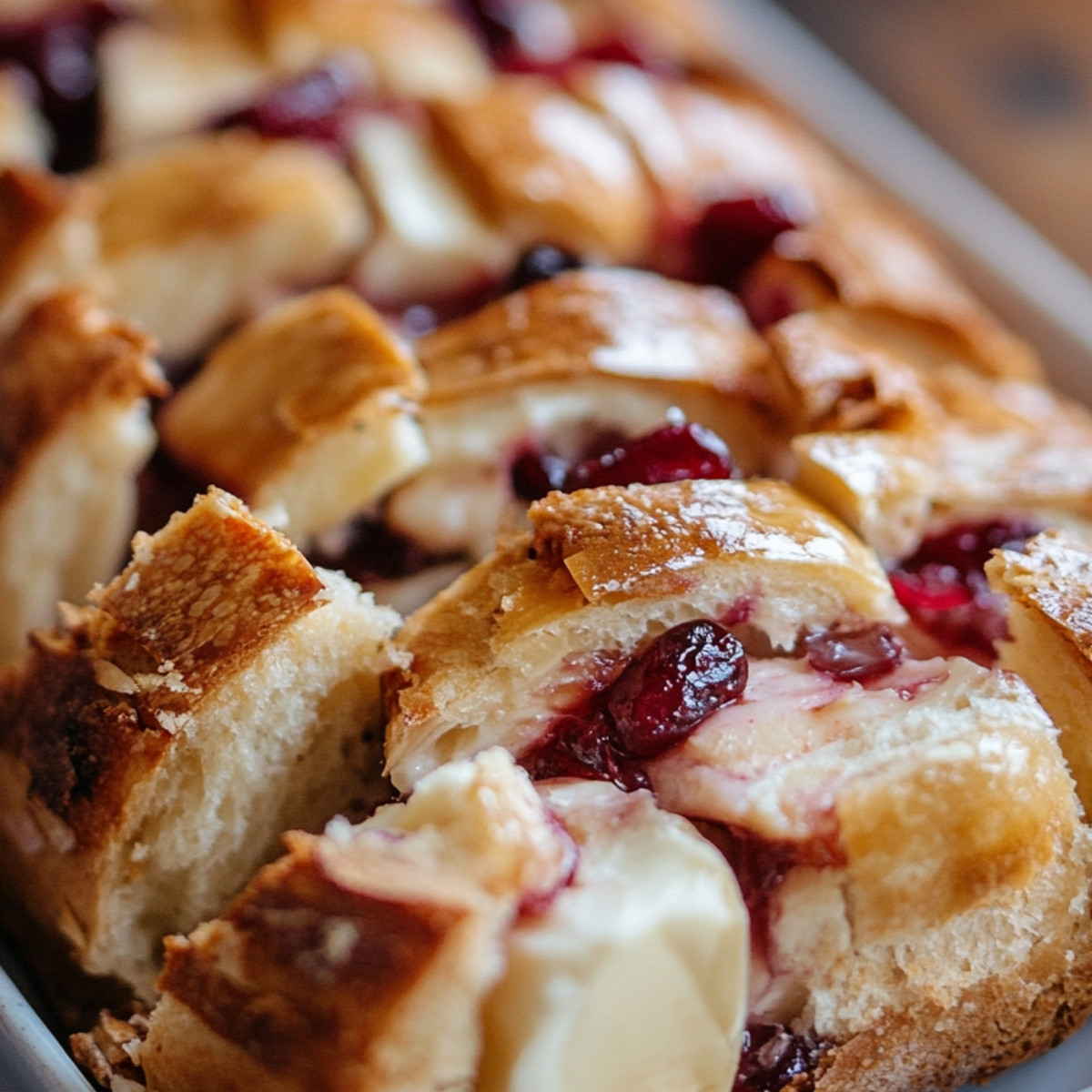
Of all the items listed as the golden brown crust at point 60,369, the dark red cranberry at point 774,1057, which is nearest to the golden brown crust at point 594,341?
the golden brown crust at point 60,369

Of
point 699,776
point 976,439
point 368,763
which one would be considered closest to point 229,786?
point 368,763

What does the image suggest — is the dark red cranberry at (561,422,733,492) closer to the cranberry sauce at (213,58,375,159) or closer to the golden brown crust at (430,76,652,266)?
the golden brown crust at (430,76,652,266)

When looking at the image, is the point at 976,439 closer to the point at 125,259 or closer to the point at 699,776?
the point at 699,776

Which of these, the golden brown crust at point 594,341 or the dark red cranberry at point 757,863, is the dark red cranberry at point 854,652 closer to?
the dark red cranberry at point 757,863

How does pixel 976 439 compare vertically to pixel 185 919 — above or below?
above

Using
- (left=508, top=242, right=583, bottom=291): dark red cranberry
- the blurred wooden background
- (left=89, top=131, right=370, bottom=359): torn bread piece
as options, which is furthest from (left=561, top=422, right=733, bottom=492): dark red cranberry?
the blurred wooden background

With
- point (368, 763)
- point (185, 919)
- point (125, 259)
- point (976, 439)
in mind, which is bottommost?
point (185, 919)

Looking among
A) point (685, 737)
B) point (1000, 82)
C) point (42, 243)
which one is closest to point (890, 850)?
point (685, 737)
